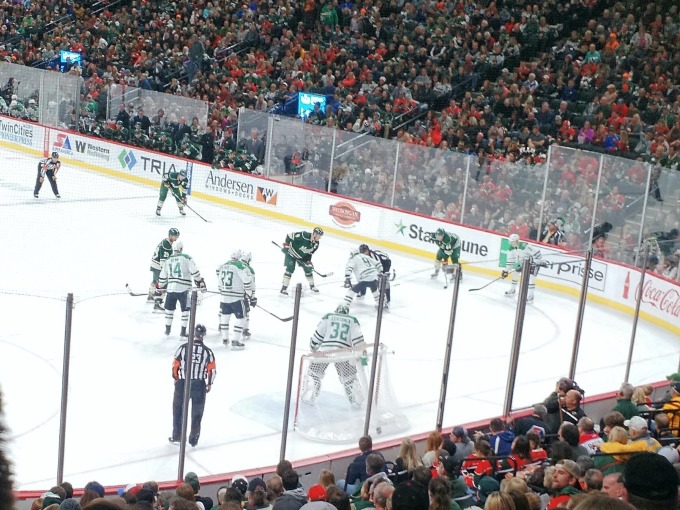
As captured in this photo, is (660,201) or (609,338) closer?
(609,338)

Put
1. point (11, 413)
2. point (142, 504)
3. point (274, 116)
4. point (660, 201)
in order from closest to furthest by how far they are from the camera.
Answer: point (142, 504)
point (11, 413)
point (660, 201)
point (274, 116)

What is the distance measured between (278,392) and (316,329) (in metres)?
0.70

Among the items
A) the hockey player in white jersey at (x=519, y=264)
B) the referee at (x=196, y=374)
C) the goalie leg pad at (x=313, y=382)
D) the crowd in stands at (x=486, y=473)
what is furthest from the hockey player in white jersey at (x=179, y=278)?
the crowd in stands at (x=486, y=473)

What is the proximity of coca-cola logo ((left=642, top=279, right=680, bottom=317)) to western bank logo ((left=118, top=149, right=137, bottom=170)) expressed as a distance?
14.1 meters

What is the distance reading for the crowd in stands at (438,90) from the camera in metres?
16.1

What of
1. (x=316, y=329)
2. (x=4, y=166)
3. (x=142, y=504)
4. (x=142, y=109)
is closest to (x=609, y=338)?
(x=316, y=329)

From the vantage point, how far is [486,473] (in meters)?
6.14

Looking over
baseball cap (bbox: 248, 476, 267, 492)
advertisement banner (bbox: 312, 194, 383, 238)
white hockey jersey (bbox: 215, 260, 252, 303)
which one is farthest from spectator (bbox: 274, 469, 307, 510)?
advertisement banner (bbox: 312, 194, 383, 238)

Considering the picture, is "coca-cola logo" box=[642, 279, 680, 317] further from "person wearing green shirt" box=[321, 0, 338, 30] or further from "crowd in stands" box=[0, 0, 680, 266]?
"person wearing green shirt" box=[321, 0, 338, 30]

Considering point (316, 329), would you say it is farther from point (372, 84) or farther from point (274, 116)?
point (372, 84)

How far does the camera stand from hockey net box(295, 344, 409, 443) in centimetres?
837

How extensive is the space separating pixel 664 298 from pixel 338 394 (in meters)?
5.23

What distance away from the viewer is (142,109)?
22797mm

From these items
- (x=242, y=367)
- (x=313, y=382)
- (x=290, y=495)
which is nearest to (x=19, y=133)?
(x=242, y=367)
